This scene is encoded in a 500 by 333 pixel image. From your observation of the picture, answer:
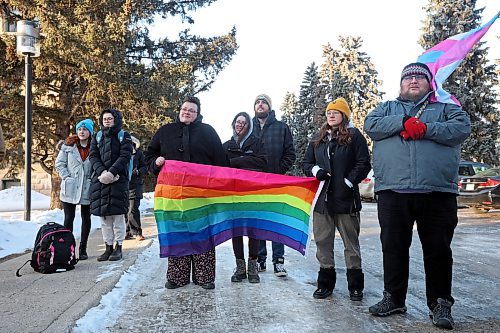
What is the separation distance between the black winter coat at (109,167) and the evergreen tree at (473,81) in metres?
28.2

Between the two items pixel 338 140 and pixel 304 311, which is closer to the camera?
pixel 304 311

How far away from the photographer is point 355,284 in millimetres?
4879

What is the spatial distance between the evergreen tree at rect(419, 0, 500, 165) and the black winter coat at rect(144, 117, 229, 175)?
2853 cm

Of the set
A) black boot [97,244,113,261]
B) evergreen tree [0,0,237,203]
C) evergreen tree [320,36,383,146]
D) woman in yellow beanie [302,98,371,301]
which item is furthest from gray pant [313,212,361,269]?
evergreen tree [320,36,383,146]

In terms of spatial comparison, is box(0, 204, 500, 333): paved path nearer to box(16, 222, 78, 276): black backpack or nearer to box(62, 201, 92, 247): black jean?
box(16, 222, 78, 276): black backpack

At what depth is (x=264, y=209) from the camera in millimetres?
5562

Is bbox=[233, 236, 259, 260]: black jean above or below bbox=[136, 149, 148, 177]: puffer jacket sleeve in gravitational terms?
below

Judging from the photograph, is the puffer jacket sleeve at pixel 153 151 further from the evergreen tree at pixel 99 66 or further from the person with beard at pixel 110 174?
the evergreen tree at pixel 99 66

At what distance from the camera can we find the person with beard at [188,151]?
530 cm

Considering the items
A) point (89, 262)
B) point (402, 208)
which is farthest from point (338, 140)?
point (89, 262)

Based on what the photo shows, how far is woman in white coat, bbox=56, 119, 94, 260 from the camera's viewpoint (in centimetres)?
693

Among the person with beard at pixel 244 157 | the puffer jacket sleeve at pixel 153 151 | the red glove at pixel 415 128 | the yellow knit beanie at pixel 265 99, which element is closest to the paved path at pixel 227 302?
the person with beard at pixel 244 157

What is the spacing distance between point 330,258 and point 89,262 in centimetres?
351

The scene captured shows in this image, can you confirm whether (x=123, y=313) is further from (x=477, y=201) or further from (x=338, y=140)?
(x=477, y=201)
